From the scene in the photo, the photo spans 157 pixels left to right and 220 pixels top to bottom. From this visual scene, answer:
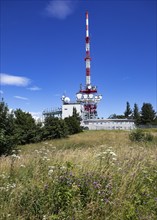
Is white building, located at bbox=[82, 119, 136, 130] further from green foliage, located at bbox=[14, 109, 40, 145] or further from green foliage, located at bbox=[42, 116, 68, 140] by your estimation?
green foliage, located at bbox=[42, 116, 68, 140]

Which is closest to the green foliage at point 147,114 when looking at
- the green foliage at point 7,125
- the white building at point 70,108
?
the white building at point 70,108

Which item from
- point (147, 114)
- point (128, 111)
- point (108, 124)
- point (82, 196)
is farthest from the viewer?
point (128, 111)

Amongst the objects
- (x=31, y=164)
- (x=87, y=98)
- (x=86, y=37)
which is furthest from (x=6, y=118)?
(x=87, y=98)

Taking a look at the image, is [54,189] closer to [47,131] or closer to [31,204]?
[31,204]

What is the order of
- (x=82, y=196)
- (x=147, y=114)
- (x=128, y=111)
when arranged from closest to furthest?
(x=82, y=196), (x=147, y=114), (x=128, y=111)

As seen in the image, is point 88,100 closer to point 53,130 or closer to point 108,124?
point 108,124

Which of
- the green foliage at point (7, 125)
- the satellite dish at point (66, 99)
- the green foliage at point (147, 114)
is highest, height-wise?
the satellite dish at point (66, 99)

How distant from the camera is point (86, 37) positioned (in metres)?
67.3

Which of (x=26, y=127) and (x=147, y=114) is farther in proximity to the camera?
(x=147, y=114)

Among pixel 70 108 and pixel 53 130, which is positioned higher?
pixel 70 108

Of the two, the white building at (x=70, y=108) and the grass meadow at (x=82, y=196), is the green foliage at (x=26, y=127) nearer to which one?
→ the white building at (x=70, y=108)

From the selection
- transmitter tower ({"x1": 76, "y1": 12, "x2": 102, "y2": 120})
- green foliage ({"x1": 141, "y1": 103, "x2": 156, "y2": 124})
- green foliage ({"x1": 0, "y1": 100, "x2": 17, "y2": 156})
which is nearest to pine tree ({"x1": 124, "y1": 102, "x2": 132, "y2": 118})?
green foliage ({"x1": 141, "y1": 103, "x2": 156, "y2": 124})

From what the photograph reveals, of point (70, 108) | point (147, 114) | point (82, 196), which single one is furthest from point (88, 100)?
point (82, 196)

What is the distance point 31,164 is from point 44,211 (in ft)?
7.58
